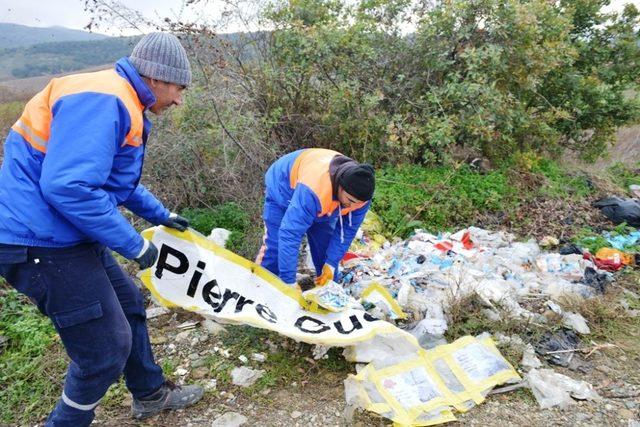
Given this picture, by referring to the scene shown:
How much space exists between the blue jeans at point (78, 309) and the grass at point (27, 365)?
689mm

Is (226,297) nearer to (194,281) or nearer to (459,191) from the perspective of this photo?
(194,281)

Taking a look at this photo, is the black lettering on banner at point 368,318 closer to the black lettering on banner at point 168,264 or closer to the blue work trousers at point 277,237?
the blue work trousers at point 277,237

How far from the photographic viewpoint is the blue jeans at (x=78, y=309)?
1.87m

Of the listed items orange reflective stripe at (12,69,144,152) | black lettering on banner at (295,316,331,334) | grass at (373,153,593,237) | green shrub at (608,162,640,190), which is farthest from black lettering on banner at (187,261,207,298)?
green shrub at (608,162,640,190)

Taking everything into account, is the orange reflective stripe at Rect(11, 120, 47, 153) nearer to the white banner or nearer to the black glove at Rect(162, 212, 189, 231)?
the black glove at Rect(162, 212, 189, 231)

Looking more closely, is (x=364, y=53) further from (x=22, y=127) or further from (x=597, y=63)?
(x=22, y=127)

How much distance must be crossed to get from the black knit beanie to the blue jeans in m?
1.42

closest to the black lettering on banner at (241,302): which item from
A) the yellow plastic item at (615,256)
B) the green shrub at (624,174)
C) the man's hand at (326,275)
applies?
the man's hand at (326,275)

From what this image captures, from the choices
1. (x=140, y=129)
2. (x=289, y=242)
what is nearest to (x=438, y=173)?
(x=289, y=242)

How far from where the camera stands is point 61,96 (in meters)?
1.71

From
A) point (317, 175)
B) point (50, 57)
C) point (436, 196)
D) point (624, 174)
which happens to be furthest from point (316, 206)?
point (50, 57)

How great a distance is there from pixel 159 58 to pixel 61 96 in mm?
419

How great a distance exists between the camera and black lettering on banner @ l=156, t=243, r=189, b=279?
2939 millimetres

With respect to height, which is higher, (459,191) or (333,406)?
(459,191)
